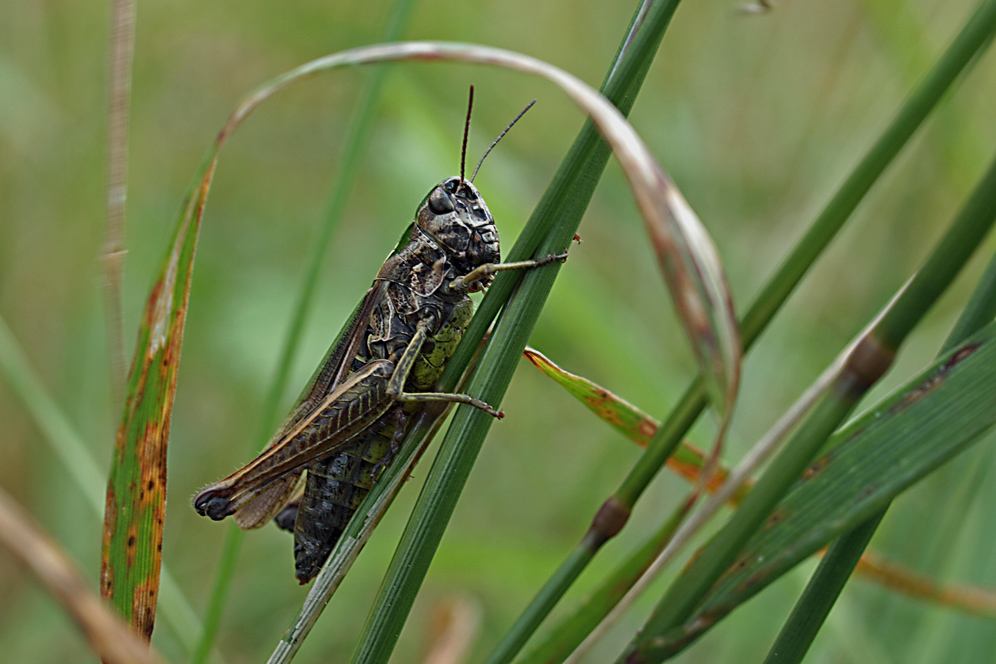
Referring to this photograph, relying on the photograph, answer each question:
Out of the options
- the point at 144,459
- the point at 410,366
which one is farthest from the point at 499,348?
the point at 410,366

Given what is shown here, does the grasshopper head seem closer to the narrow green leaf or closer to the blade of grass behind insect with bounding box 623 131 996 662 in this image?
the narrow green leaf

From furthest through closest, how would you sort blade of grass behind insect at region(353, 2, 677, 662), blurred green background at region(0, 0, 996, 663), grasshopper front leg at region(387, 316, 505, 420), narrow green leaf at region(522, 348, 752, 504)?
blurred green background at region(0, 0, 996, 663) → grasshopper front leg at region(387, 316, 505, 420) → narrow green leaf at region(522, 348, 752, 504) → blade of grass behind insect at region(353, 2, 677, 662)

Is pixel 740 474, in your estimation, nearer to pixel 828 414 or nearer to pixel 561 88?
pixel 828 414

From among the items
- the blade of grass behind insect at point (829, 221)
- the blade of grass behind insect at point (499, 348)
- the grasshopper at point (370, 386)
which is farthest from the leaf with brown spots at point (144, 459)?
the blade of grass behind insect at point (829, 221)

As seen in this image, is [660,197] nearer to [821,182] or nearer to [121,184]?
[121,184]

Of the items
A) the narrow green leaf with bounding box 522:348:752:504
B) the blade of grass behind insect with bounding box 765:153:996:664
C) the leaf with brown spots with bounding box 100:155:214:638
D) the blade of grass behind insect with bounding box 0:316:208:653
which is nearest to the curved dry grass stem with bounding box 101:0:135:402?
the leaf with brown spots with bounding box 100:155:214:638

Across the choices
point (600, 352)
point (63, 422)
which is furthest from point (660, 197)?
point (63, 422)
